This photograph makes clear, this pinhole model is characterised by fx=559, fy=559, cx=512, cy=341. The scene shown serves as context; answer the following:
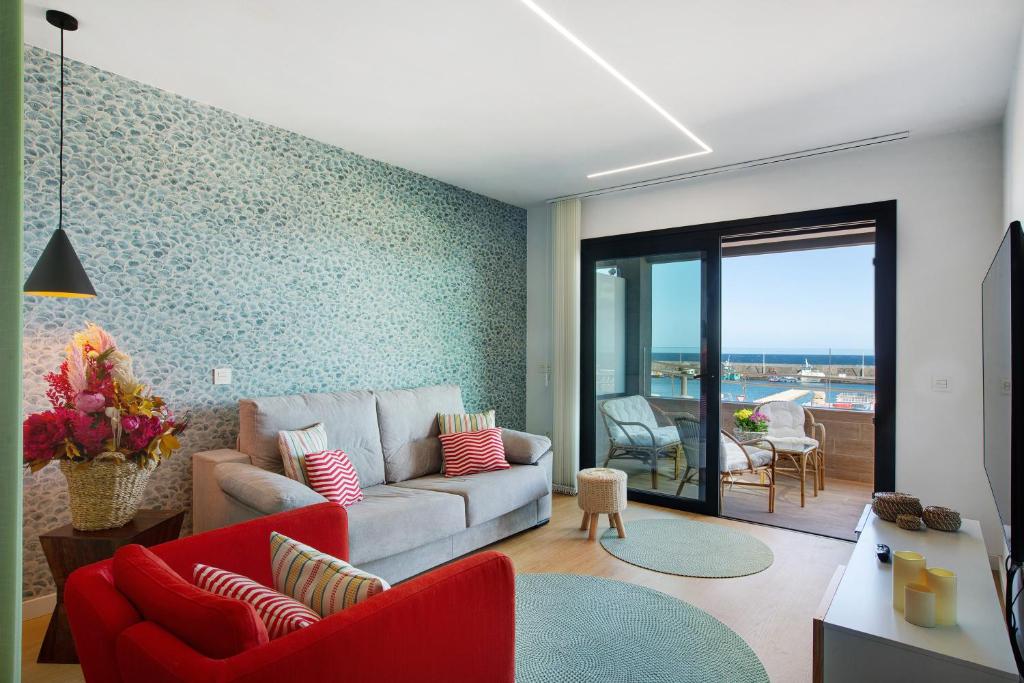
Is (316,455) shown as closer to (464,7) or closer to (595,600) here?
(595,600)

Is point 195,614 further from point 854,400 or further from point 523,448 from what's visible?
point 854,400

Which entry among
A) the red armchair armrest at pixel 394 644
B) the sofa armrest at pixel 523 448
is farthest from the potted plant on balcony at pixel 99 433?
the sofa armrest at pixel 523 448

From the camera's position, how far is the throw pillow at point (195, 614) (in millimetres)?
1101

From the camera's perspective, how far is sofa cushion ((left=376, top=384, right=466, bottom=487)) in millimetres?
3795

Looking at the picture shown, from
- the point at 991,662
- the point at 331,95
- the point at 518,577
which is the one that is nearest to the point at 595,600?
the point at 518,577

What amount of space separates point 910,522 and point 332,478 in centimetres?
291

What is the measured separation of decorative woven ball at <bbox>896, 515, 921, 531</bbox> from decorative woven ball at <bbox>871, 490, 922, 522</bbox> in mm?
43

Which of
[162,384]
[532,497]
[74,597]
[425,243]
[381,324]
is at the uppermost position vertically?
[425,243]

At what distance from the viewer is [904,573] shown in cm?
195

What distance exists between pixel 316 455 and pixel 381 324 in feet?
4.50

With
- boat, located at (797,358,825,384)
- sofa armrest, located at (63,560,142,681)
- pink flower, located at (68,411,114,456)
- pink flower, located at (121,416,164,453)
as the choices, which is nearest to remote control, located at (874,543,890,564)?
sofa armrest, located at (63,560,142,681)

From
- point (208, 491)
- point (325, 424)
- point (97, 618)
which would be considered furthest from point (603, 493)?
point (97, 618)

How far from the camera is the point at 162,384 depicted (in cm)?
303

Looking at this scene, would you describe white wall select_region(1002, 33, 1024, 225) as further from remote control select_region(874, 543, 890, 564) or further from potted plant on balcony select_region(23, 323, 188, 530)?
potted plant on balcony select_region(23, 323, 188, 530)
